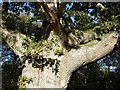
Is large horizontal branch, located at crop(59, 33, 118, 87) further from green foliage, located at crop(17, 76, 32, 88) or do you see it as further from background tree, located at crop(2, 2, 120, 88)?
green foliage, located at crop(17, 76, 32, 88)

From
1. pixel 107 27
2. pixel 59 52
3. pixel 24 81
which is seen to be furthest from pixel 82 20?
pixel 24 81

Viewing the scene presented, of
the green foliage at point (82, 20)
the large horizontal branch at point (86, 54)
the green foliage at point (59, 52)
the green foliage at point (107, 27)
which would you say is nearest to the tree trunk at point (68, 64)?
the large horizontal branch at point (86, 54)

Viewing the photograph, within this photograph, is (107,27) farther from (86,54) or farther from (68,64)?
(68,64)

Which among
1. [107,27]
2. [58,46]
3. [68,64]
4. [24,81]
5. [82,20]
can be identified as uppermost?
[82,20]

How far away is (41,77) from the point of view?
6574 mm

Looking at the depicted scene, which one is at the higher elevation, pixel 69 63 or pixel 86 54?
pixel 86 54

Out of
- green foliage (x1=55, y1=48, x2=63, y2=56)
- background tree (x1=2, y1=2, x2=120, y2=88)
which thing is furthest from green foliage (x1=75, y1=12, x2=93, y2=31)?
green foliage (x1=55, y1=48, x2=63, y2=56)

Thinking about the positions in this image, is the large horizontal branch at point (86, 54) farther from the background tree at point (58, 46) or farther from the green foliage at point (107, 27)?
the green foliage at point (107, 27)

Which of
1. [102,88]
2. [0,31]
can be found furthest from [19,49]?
[102,88]

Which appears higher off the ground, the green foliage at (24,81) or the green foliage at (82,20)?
the green foliage at (82,20)

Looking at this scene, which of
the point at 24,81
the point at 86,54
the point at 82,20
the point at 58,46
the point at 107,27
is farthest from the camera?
the point at 82,20

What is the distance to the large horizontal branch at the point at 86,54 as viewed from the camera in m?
6.54

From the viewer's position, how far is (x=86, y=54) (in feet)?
21.6

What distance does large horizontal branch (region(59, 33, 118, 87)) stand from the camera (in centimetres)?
654
